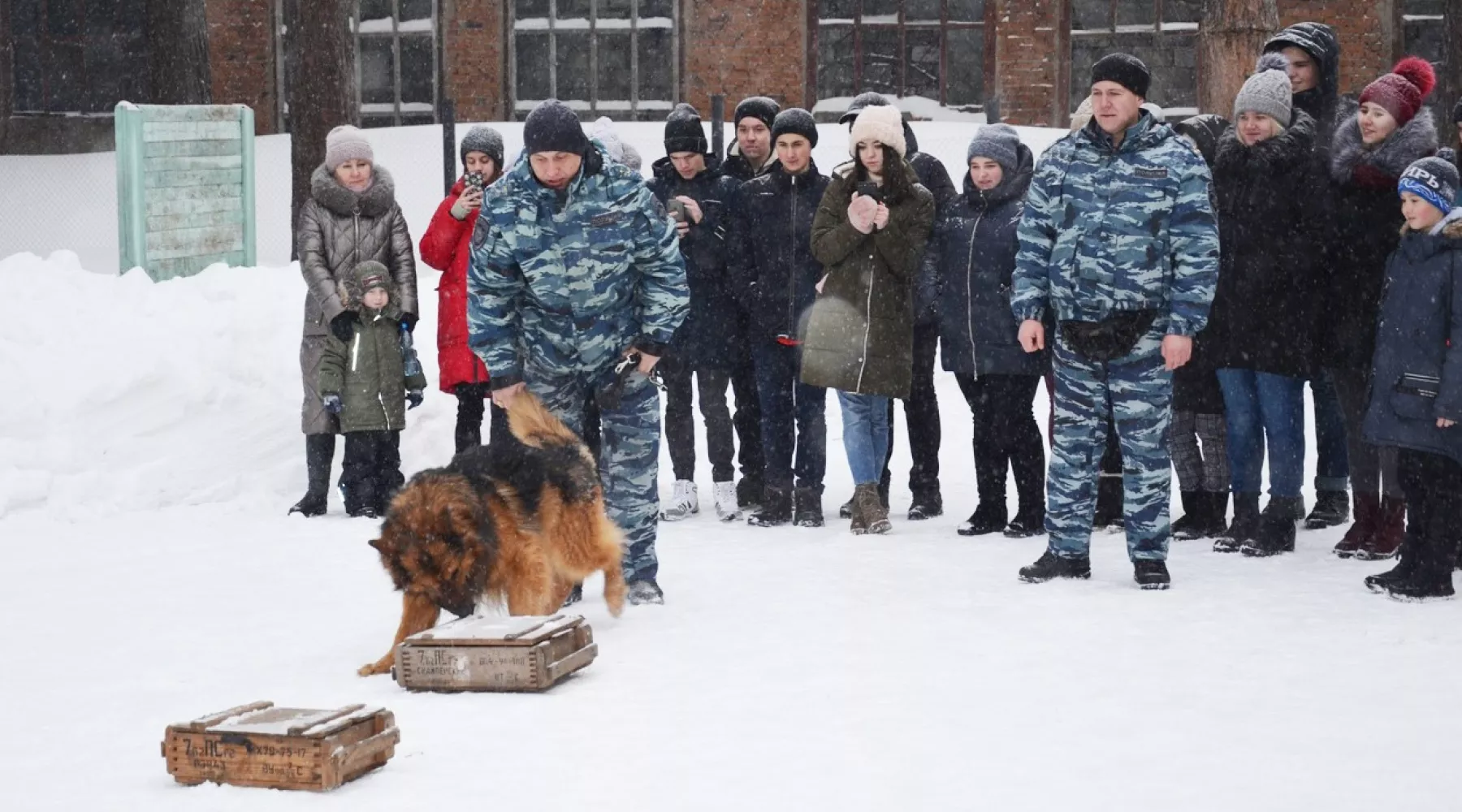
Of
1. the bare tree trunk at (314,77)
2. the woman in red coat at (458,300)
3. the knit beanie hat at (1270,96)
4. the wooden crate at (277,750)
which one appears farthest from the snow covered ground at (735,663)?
the bare tree trunk at (314,77)

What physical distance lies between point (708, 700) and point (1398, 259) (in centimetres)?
356

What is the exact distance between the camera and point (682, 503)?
9.12 metres

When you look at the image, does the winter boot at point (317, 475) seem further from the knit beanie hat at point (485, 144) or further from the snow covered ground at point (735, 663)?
the knit beanie hat at point (485, 144)

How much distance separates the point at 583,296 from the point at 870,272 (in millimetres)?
2143

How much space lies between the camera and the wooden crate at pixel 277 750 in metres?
4.54

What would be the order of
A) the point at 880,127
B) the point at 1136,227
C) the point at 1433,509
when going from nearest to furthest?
the point at 1433,509 < the point at 1136,227 < the point at 880,127

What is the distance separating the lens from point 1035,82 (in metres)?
18.5

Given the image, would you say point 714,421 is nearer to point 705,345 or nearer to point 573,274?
point 705,345

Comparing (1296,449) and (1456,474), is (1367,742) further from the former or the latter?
(1296,449)

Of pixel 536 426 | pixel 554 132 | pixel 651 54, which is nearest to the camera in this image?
pixel 554 132

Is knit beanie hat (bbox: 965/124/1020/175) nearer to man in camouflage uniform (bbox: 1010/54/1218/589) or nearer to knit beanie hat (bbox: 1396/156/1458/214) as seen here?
man in camouflage uniform (bbox: 1010/54/1218/589)

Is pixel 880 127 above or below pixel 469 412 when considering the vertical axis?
above

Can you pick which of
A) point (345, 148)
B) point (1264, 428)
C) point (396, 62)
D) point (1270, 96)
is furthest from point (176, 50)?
point (1264, 428)

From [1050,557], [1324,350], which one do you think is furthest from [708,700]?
[1324,350]
